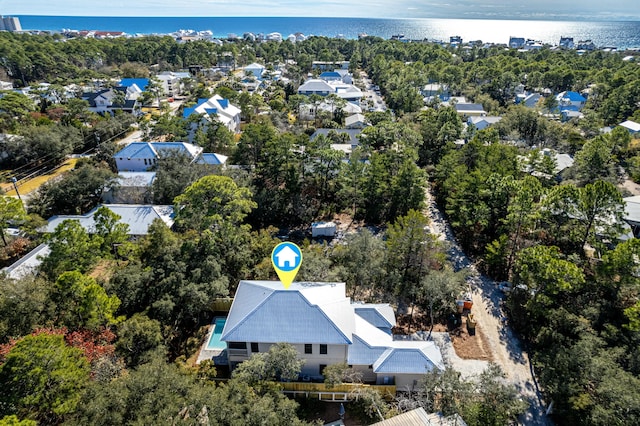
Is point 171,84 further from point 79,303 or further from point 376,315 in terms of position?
point 376,315

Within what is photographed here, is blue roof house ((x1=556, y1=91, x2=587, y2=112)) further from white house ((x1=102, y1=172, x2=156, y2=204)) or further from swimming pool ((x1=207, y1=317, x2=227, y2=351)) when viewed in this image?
swimming pool ((x1=207, y1=317, x2=227, y2=351))

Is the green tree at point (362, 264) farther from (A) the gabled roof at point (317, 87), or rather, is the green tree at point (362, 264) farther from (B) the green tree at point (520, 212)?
(A) the gabled roof at point (317, 87)

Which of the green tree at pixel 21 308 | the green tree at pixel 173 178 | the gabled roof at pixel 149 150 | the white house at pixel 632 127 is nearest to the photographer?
Result: the green tree at pixel 21 308

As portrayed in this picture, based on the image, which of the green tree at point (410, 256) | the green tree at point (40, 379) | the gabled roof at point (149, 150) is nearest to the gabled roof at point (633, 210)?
the green tree at point (410, 256)

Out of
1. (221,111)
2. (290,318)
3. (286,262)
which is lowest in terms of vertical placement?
(290,318)

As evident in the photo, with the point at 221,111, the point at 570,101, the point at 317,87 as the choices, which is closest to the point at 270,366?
the point at 221,111

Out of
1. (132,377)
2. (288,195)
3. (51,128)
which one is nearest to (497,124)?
(288,195)
